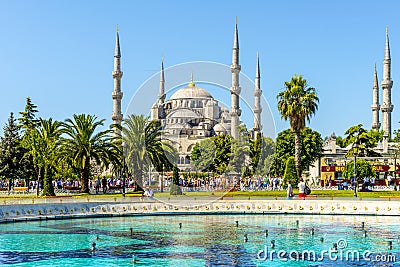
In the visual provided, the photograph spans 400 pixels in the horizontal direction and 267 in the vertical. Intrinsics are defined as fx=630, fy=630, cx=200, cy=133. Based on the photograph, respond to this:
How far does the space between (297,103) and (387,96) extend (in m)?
33.8

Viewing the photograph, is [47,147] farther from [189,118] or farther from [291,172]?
[189,118]

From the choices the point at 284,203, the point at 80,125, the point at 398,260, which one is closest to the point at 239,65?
the point at 80,125

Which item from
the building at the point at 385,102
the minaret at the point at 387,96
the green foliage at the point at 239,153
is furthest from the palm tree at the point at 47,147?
the minaret at the point at 387,96

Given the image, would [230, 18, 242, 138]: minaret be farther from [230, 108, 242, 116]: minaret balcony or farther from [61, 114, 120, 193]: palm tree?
[61, 114, 120, 193]: palm tree

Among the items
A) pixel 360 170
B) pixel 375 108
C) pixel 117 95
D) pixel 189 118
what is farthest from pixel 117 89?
pixel 189 118

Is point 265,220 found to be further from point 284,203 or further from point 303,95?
point 303,95

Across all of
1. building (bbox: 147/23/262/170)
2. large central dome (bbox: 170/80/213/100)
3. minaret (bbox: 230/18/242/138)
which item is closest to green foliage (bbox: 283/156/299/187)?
minaret (bbox: 230/18/242/138)

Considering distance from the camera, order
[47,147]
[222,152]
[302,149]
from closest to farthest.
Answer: [47,147]
[222,152]
[302,149]

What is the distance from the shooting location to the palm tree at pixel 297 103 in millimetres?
36656

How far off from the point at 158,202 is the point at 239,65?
1617 inches

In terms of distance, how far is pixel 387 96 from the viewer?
221 ft

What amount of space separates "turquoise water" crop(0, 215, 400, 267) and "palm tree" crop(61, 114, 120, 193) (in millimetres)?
11590

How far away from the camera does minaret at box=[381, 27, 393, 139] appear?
66750 mm

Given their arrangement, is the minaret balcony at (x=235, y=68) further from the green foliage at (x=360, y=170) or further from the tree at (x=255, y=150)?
the green foliage at (x=360, y=170)
